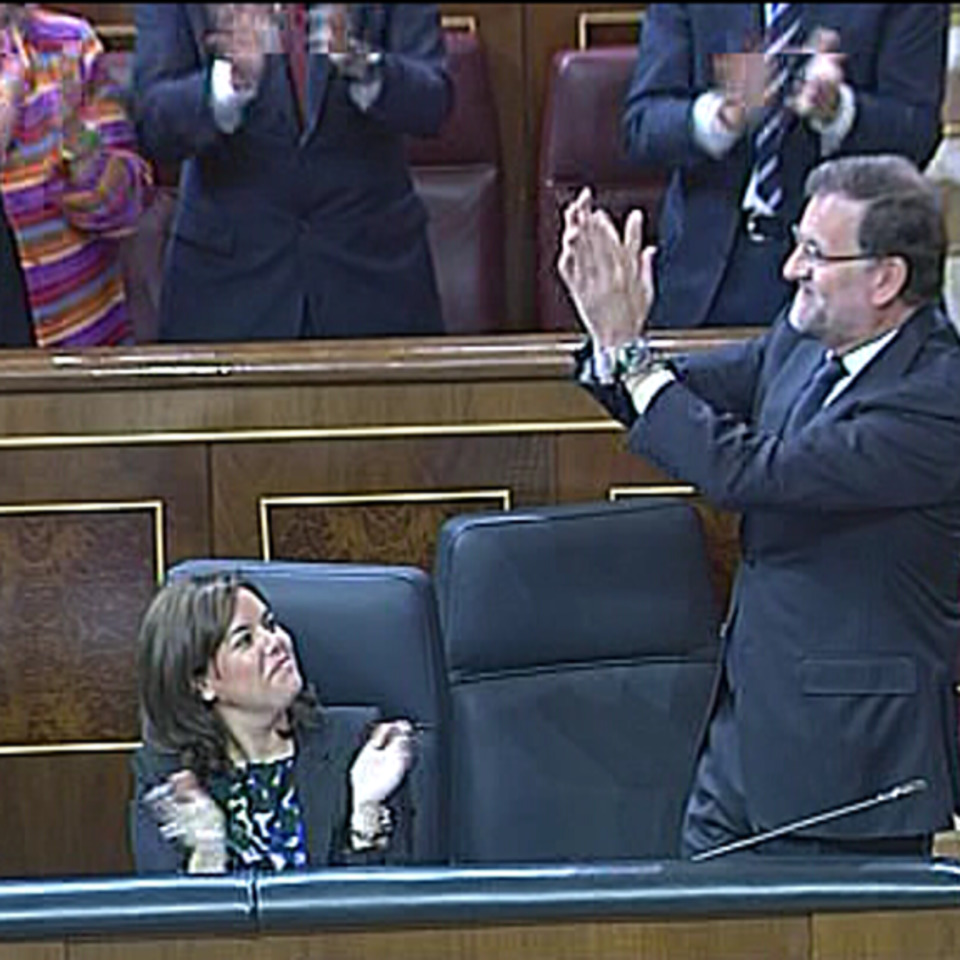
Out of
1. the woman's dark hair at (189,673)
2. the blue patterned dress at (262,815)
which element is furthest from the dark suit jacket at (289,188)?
the blue patterned dress at (262,815)

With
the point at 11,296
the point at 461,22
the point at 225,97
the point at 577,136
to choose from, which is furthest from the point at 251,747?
the point at 461,22

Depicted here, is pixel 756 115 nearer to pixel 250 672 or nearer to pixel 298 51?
pixel 298 51

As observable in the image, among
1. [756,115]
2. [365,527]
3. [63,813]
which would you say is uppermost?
[756,115]

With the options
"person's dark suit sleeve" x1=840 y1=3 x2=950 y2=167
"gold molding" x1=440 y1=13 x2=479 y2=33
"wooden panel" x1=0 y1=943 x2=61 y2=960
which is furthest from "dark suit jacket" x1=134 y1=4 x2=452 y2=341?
"wooden panel" x1=0 y1=943 x2=61 y2=960

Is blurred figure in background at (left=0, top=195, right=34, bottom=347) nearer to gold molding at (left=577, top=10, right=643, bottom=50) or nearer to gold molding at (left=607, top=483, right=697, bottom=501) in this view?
gold molding at (left=607, top=483, right=697, bottom=501)

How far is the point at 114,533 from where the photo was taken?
2.78 metres

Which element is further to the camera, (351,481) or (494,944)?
(351,481)

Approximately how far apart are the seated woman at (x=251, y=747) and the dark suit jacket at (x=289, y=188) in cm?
85

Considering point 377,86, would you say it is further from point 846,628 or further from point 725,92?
point 846,628

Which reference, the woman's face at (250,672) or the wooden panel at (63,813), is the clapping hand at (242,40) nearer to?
the wooden panel at (63,813)

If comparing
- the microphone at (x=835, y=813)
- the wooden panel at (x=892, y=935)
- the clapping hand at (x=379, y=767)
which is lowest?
the microphone at (x=835, y=813)

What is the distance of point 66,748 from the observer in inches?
111

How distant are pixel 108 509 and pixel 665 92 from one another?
830mm

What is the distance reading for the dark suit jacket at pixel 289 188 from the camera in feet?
9.83
